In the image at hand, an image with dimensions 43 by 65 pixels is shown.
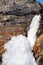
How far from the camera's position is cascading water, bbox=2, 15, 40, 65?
1950cm

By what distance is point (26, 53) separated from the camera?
20531 mm

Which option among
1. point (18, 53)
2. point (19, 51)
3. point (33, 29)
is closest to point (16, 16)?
point (33, 29)

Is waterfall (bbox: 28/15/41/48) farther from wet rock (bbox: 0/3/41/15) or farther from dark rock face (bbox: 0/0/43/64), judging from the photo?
wet rock (bbox: 0/3/41/15)

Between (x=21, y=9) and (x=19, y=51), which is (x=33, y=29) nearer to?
(x=19, y=51)

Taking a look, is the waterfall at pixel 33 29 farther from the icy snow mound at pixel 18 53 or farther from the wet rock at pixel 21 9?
the wet rock at pixel 21 9

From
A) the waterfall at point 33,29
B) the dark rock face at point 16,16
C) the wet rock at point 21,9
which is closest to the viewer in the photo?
the waterfall at point 33,29

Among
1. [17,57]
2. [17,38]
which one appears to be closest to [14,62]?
[17,57]

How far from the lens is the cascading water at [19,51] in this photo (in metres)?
19.5

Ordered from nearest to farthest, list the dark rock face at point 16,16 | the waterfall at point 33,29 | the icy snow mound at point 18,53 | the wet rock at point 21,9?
the icy snow mound at point 18,53
the waterfall at point 33,29
the dark rock face at point 16,16
the wet rock at point 21,9

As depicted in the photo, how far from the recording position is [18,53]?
2044 centimetres

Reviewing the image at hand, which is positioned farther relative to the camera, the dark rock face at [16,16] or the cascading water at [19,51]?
the dark rock face at [16,16]

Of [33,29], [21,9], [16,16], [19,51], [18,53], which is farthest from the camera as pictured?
[21,9]

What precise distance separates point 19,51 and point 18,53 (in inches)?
11.2

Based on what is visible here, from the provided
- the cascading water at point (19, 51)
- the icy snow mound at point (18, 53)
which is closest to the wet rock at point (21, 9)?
the cascading water at point (19, 51)
